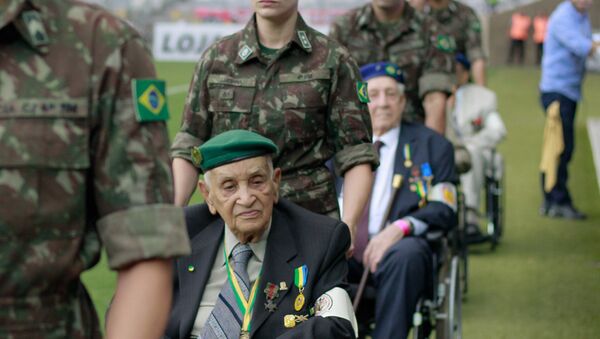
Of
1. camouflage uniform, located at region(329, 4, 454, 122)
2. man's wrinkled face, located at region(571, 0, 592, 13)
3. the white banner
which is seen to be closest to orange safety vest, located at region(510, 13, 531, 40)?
the white banner

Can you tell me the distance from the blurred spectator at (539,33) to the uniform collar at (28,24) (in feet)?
112

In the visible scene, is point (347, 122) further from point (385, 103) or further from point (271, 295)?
point (385, 103)

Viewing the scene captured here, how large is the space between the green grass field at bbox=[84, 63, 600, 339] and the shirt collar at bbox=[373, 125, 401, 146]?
1439mm

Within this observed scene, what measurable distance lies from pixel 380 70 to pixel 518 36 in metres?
29.4

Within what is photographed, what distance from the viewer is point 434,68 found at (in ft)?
26.5

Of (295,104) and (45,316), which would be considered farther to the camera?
(295,104)

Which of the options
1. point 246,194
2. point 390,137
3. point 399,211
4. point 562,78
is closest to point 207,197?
point 246,194

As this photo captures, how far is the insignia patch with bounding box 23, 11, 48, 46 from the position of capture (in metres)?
2.35

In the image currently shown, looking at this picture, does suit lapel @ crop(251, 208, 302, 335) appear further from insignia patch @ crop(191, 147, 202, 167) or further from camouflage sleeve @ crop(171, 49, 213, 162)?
camouflage sleeve @ crop(171, 49, 213, 162)

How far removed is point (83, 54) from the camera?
2.39 m

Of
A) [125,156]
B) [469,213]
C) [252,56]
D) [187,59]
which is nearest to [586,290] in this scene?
[469,213]

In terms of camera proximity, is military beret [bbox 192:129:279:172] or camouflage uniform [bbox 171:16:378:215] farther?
camouflage uniform [bbox 171:16:378:215]

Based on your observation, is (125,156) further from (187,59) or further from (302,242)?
(187,59)

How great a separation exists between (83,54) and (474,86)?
28.2ft
